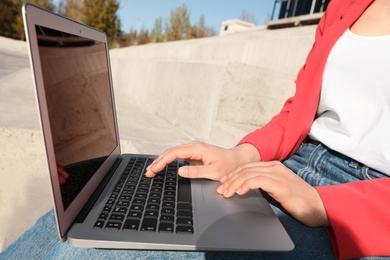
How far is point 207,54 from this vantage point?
21.7 feet

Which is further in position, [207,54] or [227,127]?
[207,54]

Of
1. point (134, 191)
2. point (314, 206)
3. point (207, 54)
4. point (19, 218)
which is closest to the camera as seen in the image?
point (314, 206)

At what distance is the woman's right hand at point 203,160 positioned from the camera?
919mm

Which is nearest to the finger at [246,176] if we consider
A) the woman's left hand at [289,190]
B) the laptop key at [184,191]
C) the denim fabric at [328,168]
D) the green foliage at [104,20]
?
the woman's left hand at [289,190]

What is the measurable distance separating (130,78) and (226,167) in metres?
5.20

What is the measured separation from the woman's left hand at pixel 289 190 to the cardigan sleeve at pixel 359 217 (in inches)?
1.0

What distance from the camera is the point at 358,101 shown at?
0.88 m

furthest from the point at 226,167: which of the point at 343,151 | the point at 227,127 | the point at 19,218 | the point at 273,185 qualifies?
the point at 19,218

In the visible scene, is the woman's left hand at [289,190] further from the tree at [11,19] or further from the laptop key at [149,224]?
the tree at [11,19]

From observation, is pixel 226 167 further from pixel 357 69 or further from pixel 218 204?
pixel 357 69

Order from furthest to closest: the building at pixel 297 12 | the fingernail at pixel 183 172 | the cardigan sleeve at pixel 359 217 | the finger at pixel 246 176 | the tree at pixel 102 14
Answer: the tree at pixel 102 14 < the building at pixel 297 12 < the fingernail at pixel 183 172 < the finger at pixel 246 176 < the cardigan sleeve at pixel 359 217

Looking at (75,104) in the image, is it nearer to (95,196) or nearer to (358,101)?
(95,196)

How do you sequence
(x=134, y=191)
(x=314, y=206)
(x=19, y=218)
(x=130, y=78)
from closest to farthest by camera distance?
(x=314, y=206) < (x=134, y=191) < (x=19, y=218) < (x=130, y=78)

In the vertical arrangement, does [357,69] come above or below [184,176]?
above
